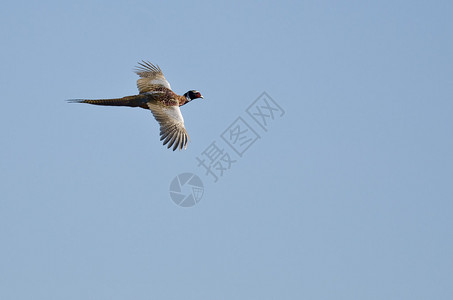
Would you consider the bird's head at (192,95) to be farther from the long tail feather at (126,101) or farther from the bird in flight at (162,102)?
the long tail feather at (126,101)

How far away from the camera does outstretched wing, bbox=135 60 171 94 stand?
121 ft

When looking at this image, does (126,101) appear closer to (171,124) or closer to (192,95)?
(171,124)

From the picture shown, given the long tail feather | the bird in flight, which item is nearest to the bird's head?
the bird in flight

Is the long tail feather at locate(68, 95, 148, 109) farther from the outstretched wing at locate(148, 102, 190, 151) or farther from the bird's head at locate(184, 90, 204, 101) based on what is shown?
the bird's head at locate(184, 90, 204, 101)

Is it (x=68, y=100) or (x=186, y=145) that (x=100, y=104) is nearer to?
(x=68, y=100)

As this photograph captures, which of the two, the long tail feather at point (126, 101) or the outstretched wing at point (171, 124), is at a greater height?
the long tail feather at point (126, 101)

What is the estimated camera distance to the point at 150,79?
125 ft

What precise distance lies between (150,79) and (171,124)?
5.57 meters

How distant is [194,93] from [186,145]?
5465mm

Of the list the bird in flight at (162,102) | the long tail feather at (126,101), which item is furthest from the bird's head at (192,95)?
the long tail feather at (126,101)

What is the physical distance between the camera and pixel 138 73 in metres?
38.6

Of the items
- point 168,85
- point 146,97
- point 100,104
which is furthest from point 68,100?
point 168,85

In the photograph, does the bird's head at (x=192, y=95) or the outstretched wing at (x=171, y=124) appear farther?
the bird's head at (x=192, y=95)

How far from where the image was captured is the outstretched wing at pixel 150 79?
36938 millimetres
